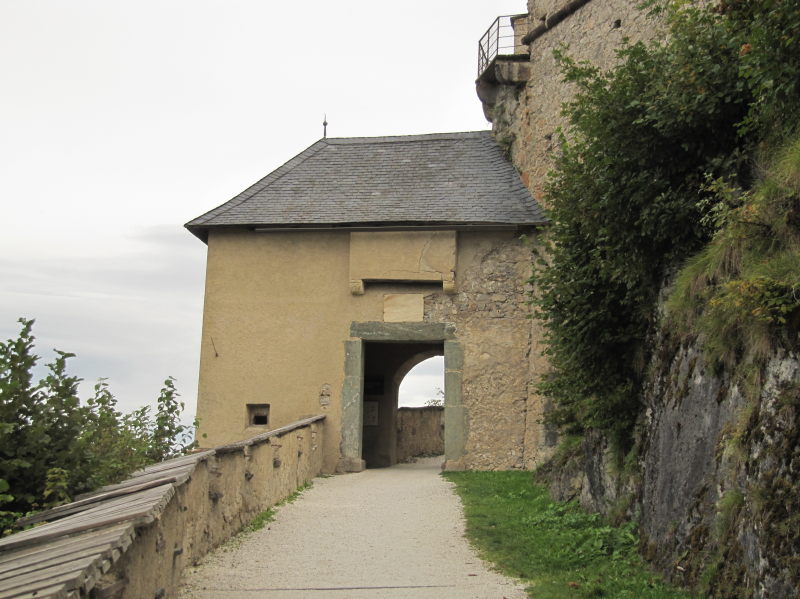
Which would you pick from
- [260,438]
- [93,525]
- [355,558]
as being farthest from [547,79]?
[93,525]

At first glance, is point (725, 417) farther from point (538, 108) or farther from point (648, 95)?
point (538, 108)

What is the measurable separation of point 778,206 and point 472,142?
12.1 meters

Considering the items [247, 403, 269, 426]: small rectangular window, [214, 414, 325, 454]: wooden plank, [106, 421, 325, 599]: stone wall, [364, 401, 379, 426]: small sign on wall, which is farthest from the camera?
[364, 401, 379, 426]: small sign on wall

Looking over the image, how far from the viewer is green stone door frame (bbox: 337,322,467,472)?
1463cm

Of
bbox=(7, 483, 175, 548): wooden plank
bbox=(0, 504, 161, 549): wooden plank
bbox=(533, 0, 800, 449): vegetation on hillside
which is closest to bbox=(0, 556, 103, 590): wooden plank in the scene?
bbox=(0, 504, 161, 549): wooden plank

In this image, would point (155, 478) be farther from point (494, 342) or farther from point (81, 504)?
point (494, 342)

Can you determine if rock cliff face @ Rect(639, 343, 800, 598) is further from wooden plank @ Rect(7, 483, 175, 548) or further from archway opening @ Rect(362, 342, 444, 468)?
archway opening @ Rect(362, 342, 444, 468)

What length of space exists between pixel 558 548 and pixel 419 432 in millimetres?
15554

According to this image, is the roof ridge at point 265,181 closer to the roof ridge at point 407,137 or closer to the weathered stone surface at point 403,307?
the roof ridge at point 407,137

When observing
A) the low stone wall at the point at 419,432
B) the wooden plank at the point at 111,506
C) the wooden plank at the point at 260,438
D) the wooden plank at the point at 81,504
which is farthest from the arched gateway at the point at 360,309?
the wooden plank at the point at 111,506

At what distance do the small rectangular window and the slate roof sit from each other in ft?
10.6

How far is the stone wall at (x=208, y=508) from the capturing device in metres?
5.28

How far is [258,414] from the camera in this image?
1529 centimetres

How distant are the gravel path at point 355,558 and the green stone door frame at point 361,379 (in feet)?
11.1
